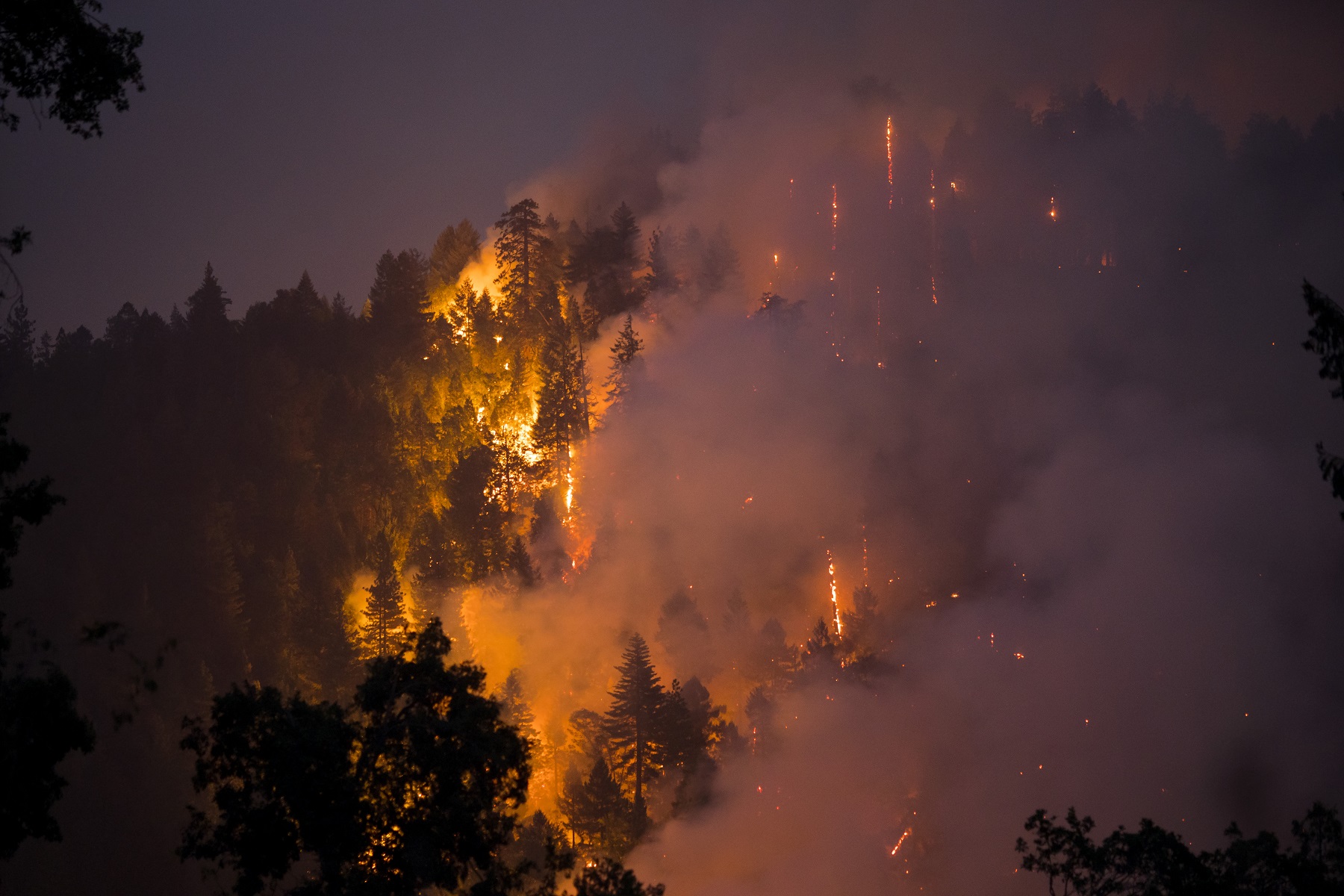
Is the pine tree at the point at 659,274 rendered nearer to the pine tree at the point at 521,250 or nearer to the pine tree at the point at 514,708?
the pine tree at the point at 521,250

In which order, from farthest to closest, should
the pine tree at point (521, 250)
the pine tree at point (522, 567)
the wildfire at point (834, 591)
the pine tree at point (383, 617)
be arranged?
the pine tree at point (521, 250) → the wildfire at point (834, 591) → the pine tree at point (522, 567) → the pine tree at point (383, 617)

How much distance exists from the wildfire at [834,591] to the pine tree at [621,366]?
2118 cm

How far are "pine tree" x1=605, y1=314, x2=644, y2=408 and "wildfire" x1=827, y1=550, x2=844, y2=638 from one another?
21182 millimetres

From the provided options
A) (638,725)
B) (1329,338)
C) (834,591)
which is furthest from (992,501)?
(1329,338)

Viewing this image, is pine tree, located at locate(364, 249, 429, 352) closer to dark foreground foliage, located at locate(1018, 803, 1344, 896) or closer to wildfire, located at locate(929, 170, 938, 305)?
wildfire, located at locate(929, 170, 938, 305)

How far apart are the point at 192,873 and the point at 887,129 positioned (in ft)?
331

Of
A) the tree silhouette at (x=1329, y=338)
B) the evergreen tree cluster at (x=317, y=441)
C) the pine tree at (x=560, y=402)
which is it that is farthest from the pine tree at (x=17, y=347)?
the tree silhouette at (x=1329, y=338)

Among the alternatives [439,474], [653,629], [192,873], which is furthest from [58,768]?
[653,629]

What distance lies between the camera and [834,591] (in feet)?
231

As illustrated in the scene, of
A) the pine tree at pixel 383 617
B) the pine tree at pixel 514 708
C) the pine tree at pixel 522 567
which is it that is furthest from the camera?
the pine tree at pixel 522 567

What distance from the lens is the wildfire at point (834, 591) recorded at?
67062 mm

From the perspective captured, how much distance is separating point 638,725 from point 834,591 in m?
Result: 28.3

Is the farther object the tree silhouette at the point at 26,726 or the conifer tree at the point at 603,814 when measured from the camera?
the conifer tree at the point at 603,814

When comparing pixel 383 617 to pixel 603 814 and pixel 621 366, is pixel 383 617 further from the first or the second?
pixel 621 366
